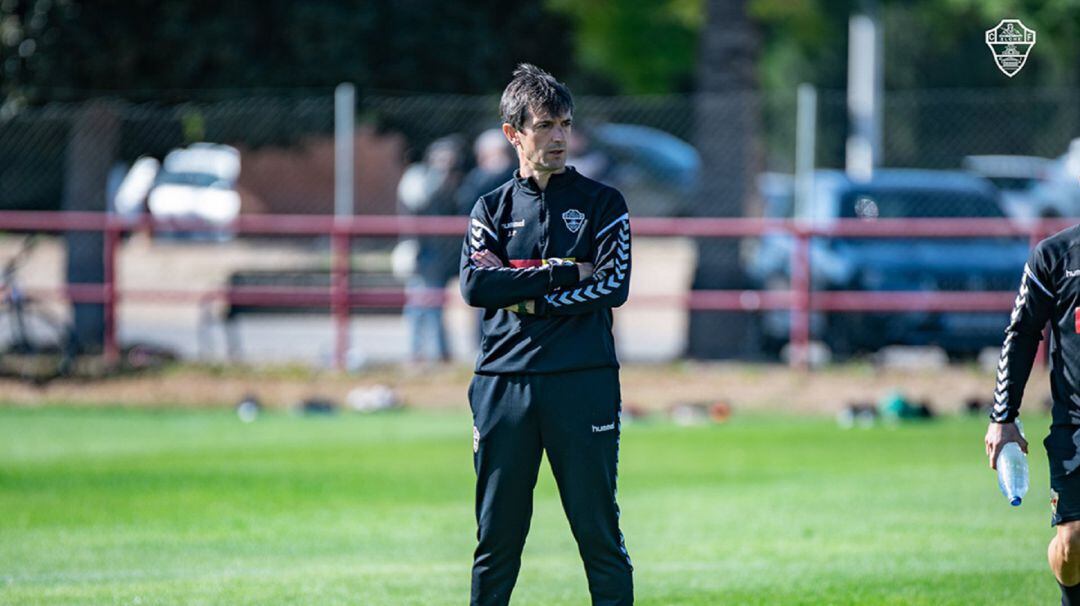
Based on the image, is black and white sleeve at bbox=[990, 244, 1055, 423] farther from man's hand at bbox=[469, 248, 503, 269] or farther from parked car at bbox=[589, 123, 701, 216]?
parked car at bbox=[589, 123, 701, 216]

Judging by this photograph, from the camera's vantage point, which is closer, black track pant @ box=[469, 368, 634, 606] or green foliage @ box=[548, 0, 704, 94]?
black track pant @ box=[469, 368, 634, 606]

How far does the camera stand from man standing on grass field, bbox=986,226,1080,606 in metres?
6.05

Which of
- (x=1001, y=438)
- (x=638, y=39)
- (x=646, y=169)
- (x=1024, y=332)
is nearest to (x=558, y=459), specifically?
(x=1001, y=438)

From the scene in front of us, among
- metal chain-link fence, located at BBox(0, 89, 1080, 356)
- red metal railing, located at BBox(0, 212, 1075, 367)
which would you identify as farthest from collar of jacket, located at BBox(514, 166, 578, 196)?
red metal railing, located at BBox(0, 212, 1075, 367)

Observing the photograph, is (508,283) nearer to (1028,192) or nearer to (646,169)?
(1028,192)

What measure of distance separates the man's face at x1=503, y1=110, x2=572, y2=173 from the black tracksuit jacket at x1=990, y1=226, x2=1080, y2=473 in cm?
172

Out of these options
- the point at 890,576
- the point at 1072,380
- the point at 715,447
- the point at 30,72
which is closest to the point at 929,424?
the point at 715,447

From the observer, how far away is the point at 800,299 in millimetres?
17203

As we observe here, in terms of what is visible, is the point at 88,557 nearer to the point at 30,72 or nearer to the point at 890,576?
the point at 890,576

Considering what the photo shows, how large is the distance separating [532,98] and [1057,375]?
2.10 m

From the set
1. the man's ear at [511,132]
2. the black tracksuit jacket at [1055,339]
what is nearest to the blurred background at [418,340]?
the black tracksuit jacket at [1055,339]

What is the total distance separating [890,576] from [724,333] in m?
10.3

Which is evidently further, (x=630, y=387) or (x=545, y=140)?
(x=630, y=387)

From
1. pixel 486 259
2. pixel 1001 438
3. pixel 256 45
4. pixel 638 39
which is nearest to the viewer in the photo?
pixel 486 259
